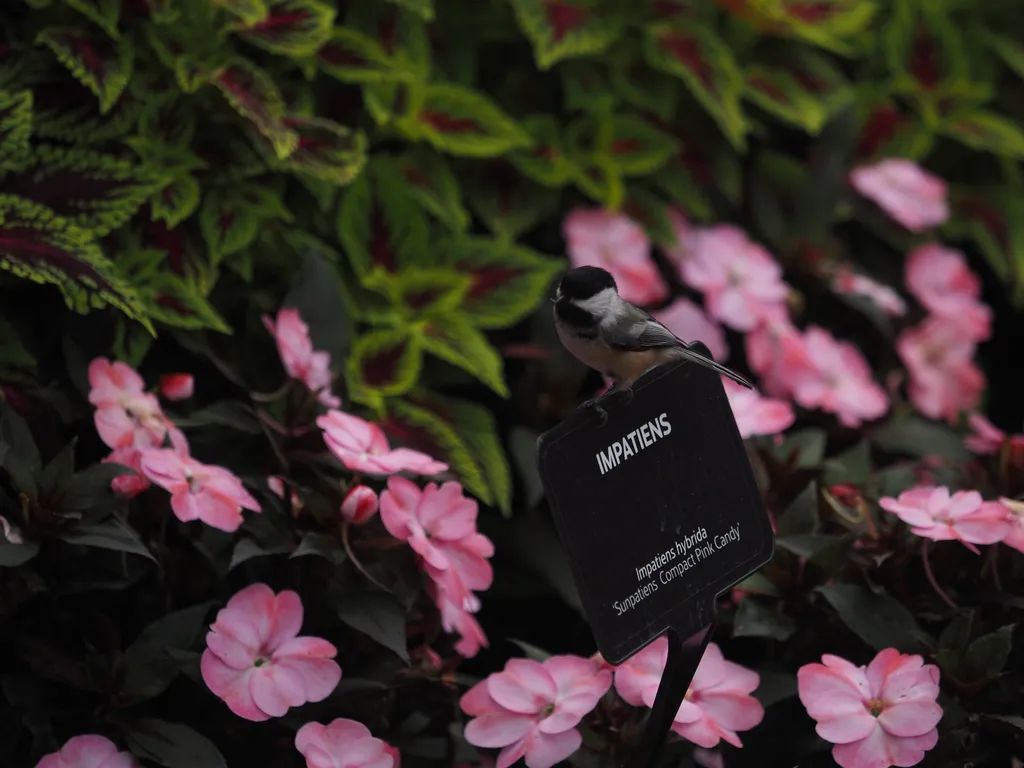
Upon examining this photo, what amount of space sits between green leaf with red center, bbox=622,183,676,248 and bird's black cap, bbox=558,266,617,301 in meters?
0.81

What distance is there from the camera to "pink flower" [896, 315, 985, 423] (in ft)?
6.58

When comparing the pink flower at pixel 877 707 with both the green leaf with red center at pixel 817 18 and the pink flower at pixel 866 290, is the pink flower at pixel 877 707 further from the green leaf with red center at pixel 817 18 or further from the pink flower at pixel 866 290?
the green leaf with red center at pixel 817 18

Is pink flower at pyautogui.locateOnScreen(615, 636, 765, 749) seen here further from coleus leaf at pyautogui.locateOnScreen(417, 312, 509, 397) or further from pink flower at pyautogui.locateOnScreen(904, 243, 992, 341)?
pink flower at pyautogui.locateOnScreen(904, 243, 992, 341)

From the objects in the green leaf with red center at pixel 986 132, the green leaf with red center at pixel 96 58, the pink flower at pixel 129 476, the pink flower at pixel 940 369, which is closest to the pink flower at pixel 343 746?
the pink flower at pixel 129 476

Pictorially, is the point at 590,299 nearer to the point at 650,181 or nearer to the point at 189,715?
the point at 189,715

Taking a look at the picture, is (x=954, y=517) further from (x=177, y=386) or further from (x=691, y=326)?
(x=177, y=386)

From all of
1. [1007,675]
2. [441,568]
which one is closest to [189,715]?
[441,568]

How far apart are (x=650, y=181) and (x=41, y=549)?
1180 millimetres

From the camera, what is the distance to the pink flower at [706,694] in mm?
1153

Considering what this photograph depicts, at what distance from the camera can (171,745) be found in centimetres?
113

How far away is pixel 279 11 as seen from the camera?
1524 mm

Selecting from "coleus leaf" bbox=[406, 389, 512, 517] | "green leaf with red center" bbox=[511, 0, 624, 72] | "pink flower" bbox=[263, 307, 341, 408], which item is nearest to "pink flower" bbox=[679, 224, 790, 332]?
"green leaf with red center" bbox=[511, 0, 624, 72]

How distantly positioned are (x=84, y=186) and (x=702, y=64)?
97cm

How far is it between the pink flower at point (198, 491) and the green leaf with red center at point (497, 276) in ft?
1.66
